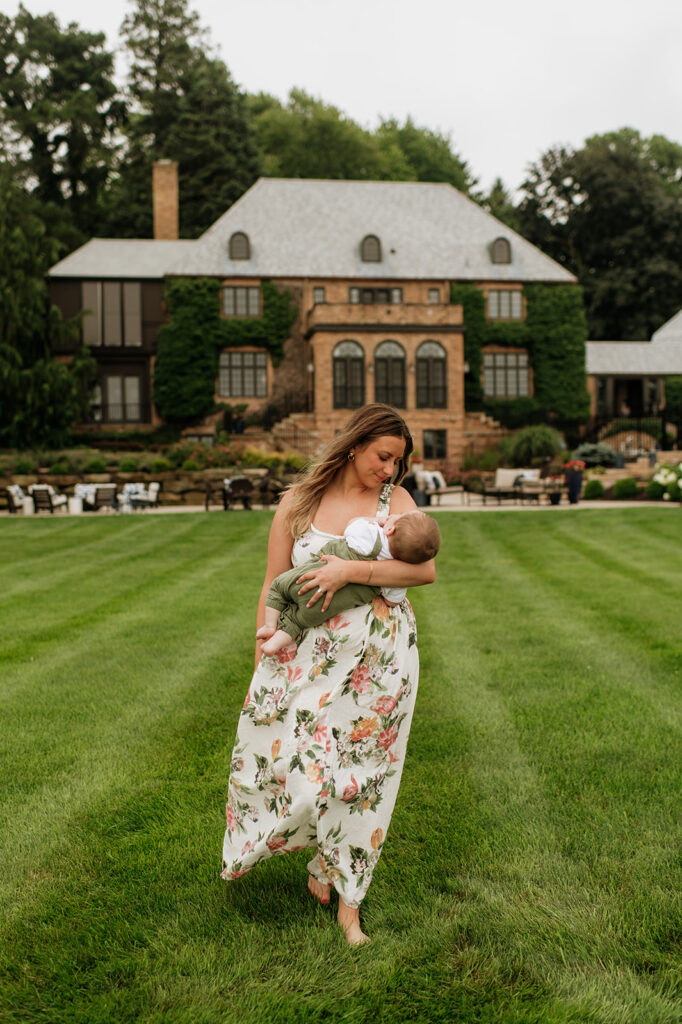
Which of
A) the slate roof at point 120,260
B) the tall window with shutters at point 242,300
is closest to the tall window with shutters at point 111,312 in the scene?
the slate roof at point 120,260

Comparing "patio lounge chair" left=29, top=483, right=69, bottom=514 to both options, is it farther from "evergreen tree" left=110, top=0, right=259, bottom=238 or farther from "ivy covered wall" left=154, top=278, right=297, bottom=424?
"evergreen tree" left=110, top=0, right=259, bottom=238

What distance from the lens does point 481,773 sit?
166 inches

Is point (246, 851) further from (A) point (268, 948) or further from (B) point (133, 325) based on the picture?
(B) point (133, 325)

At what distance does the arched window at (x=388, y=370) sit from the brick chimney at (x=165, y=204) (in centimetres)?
1236

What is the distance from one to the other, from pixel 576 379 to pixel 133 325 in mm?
18203

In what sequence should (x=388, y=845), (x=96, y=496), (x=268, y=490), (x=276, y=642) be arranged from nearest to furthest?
(x=276, y=642)
(x=388, y=845)
(x=268, y=490)
(x=96, y=496)

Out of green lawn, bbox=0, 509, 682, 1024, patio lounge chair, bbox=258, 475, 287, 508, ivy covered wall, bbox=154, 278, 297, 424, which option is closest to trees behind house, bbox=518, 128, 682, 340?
ivy covered wall, bbox=154, 278, 297, 424

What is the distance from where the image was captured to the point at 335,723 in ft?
9.30

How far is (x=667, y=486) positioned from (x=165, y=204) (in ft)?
90.9

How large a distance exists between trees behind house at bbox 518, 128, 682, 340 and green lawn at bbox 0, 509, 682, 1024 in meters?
46.0

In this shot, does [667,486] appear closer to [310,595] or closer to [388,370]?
[388,370]

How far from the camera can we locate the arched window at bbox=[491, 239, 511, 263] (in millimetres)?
36125

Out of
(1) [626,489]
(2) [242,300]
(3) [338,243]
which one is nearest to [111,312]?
(2) [242,300]

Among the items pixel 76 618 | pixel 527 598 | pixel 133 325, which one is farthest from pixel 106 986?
pixel 133 325
